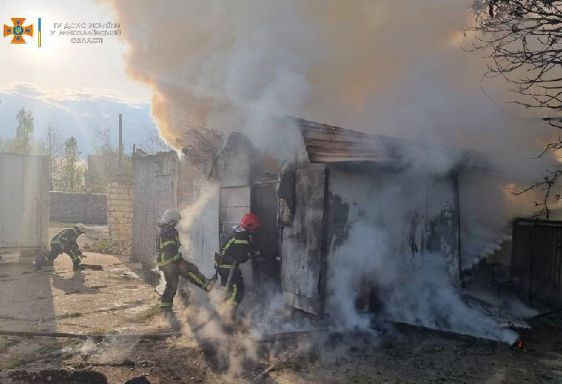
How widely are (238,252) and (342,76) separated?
4.76 metres

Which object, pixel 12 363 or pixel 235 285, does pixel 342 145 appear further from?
pixel 12 363

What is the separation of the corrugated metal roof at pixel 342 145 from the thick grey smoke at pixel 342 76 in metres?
0.86

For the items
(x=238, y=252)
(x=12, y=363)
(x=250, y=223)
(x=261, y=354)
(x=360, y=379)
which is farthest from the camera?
(x=250, y=223)

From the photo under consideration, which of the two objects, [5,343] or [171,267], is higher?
[171,267]

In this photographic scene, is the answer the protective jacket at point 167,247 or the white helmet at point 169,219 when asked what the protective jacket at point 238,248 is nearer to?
the protective jacket at point 167,247

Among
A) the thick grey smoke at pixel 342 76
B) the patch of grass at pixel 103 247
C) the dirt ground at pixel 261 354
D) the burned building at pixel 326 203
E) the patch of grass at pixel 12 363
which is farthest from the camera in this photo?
the patch of grass at pixel 103 247

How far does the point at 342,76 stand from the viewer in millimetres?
9203

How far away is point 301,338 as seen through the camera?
214 inches

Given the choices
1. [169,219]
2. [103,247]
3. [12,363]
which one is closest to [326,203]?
[169,219]

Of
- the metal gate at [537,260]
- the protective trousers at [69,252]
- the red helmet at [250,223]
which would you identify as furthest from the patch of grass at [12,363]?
the metal gate at [537,260]

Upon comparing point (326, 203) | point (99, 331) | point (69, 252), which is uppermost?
point (326, 203)

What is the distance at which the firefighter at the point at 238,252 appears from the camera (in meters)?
6.46

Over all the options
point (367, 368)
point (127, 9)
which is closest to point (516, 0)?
point (367, 368)

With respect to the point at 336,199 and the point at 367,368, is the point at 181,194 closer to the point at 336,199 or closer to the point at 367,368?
the point at 336,199
